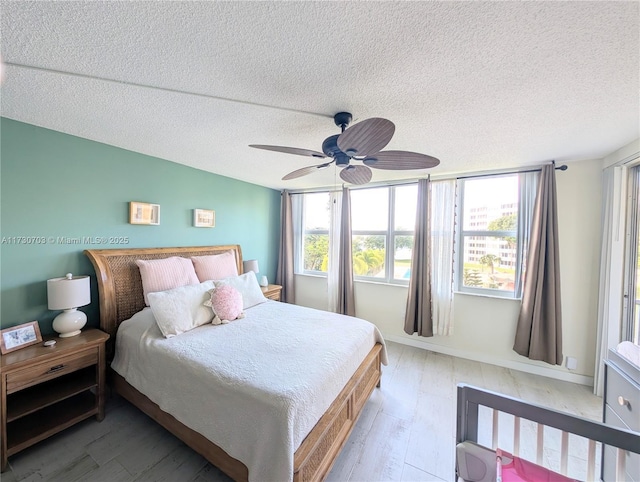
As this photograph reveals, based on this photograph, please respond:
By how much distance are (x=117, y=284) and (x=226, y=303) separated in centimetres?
102

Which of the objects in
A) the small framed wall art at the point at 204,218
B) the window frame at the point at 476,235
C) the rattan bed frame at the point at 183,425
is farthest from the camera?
the small framed wall art at the point at 204,218

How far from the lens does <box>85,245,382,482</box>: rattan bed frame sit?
134 centimetres

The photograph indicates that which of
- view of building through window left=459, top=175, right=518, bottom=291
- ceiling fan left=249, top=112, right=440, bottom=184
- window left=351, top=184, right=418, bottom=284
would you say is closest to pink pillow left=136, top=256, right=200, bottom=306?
ceiling fan left=249, top=112, right=440, bottom=184

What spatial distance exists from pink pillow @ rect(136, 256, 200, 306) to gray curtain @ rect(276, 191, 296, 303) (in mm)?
1794

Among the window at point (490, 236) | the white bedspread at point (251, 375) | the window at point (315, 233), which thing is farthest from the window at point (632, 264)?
the window at point (315, 233)

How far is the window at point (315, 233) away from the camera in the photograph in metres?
4.14

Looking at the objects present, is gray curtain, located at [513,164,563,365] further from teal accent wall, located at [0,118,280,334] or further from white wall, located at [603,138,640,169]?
teal accent wall, located at [0,118,280,334]

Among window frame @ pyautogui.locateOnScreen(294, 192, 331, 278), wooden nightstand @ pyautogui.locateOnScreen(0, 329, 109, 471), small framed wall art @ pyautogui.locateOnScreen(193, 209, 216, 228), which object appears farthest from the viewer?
window frame @ pyautogui.locateOnScreen(294, 192, 331, 278)

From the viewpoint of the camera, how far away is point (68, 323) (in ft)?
6.01

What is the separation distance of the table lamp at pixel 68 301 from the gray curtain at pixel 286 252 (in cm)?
267

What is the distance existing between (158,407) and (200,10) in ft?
7.66

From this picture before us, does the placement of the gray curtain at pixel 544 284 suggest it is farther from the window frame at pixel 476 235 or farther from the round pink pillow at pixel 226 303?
the round pink pillow at pixel 226 303

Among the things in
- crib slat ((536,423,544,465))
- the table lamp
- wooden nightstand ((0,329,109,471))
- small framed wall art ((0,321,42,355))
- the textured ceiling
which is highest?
the textured ceiling

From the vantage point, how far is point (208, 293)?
7.49 feet
